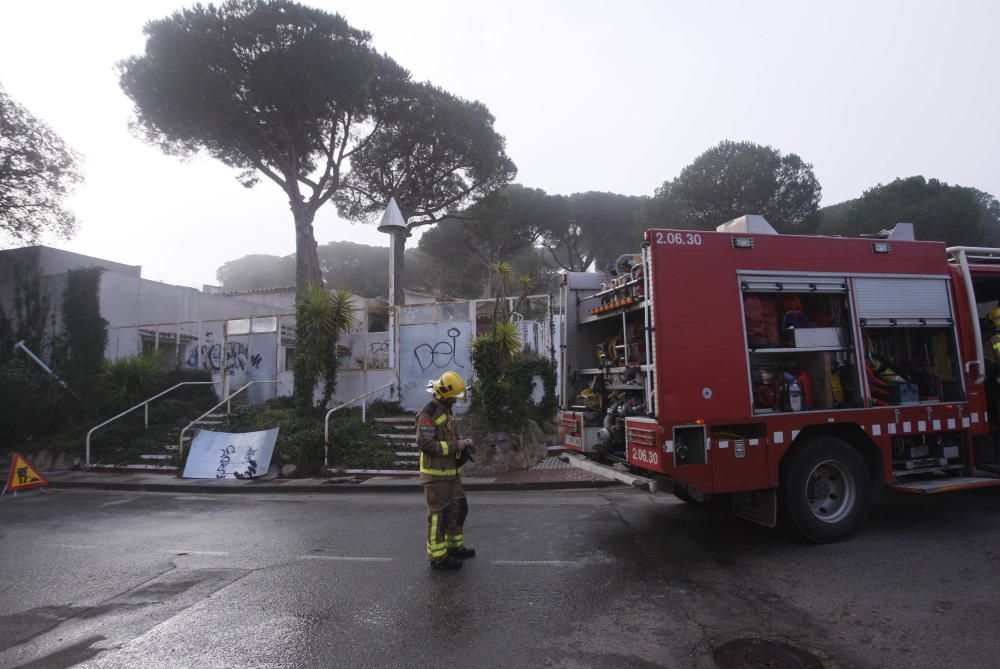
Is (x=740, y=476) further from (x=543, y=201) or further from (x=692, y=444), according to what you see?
(x=543, y=201)

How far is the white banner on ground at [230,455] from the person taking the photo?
450 inches

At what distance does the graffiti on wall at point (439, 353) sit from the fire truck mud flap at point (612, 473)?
23.8 ft

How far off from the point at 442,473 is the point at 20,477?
32.5 ft

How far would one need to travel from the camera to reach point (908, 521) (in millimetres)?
5883

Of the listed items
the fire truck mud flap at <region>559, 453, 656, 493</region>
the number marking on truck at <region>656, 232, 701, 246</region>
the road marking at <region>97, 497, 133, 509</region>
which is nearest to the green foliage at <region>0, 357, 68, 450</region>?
the road marking at <region>97, 497, 133, 509</region>

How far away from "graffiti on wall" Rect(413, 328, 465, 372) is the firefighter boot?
8.60m

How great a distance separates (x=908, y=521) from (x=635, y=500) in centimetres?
297

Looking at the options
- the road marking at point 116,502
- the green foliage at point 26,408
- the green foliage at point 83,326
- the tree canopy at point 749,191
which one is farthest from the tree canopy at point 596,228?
the road marking at point 116,502

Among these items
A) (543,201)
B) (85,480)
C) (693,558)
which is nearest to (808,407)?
(693,558)

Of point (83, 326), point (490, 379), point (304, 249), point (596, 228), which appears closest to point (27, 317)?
point (83, 326)

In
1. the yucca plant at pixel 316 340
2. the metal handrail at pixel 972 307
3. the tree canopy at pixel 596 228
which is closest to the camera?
the metal handrail at pixel 972 307

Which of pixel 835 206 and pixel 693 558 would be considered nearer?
pixel 693 558

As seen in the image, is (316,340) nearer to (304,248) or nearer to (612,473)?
(304,248)

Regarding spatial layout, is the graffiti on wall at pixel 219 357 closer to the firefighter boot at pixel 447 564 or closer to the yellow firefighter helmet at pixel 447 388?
the yellow firefighter helmet at pixel 447 388
